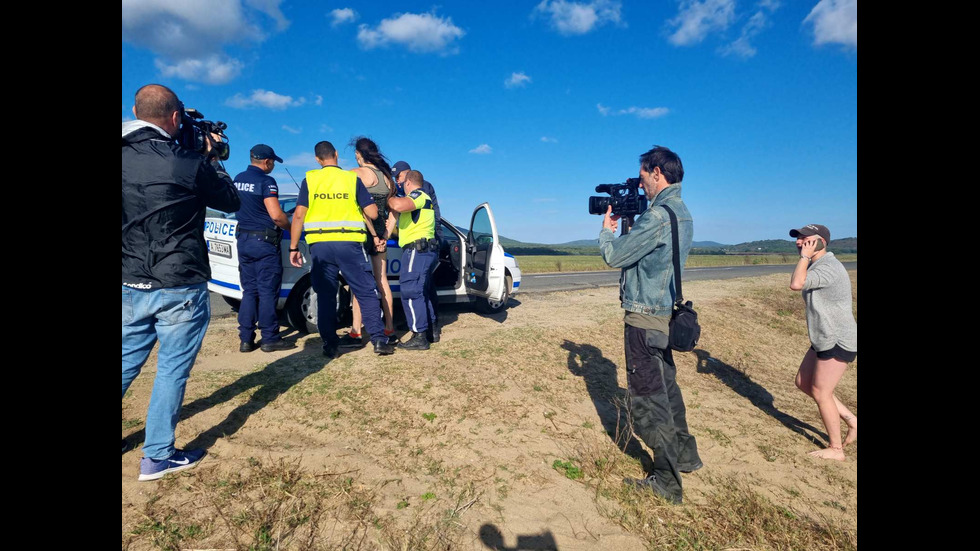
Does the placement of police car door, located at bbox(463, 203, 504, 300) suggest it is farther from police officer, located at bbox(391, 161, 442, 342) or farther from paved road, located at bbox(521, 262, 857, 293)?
paved road, located at bbox(521, 262, 857, 293)

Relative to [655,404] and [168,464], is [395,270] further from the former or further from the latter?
[655,404]

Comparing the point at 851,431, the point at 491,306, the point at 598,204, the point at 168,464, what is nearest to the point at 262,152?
the point at 168,464

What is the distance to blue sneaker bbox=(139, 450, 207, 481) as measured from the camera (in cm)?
247

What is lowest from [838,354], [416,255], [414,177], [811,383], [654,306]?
[811,383]

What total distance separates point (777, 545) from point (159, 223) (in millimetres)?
3700

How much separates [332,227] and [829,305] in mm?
4382

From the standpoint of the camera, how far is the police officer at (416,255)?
5148 millimetres

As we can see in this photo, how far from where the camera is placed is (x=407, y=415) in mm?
3615

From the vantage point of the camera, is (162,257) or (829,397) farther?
(829,397)

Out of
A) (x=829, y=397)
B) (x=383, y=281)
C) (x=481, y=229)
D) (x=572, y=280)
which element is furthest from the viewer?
(x=572, y=280)

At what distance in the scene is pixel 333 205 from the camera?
4492 mm
